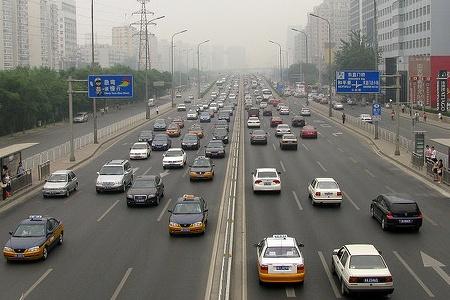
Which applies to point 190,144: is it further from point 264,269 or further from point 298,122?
point 264,269

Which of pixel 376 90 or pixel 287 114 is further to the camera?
pixel 287 114

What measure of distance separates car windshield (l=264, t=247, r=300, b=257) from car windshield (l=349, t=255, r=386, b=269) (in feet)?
5.78

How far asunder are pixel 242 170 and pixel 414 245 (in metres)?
20.2

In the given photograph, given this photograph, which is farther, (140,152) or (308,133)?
(308,133)

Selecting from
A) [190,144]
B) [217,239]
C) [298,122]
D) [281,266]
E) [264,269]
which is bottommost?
[217,239]

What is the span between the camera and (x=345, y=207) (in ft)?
101

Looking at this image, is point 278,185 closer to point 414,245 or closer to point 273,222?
point 273,222

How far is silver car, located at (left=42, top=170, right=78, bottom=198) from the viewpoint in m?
34.9

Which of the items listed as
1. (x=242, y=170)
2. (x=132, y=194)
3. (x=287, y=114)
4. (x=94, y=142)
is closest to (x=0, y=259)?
(x=132, y=194)

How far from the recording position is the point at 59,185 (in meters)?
35.1

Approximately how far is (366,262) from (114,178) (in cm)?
2087

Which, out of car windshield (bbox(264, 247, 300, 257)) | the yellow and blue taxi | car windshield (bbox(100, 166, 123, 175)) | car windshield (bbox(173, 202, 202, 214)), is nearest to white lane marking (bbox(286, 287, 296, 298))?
car windshield (bbox(264, 247, 300, 257))

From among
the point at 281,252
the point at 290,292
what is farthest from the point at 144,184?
the point at 290,292

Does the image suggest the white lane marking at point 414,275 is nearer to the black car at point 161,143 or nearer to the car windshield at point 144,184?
the car windshield at point 144,184
